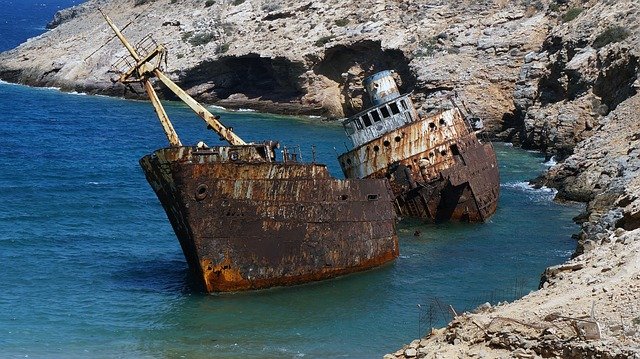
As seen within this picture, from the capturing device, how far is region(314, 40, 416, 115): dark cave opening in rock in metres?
52.7

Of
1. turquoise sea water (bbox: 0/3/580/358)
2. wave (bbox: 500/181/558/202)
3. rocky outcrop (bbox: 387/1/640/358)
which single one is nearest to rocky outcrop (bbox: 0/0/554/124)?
rocky outcrop (bbox: 387/1/640/358)

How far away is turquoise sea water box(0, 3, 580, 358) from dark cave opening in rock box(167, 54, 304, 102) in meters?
18.8

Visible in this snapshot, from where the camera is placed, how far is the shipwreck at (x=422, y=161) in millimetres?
29031

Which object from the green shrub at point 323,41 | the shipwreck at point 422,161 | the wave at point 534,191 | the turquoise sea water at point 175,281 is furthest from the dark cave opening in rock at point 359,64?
the shipwreck at point 422,161

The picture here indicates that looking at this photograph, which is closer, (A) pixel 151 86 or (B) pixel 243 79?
(A) pixel 151 86

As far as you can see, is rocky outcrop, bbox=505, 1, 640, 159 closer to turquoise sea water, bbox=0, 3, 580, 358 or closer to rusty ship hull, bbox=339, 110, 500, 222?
turquoise sea water, bbox=0, 3, 580, 358

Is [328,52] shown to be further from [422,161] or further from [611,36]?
[422,161]

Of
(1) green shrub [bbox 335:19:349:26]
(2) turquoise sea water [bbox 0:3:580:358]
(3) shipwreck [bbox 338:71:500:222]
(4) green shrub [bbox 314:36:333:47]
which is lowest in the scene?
(2) turquoise sea water [bbox 0:3:580:358]

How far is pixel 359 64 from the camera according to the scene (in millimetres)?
54531

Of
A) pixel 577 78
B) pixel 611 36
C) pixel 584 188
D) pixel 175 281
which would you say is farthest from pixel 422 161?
pixel 611 36

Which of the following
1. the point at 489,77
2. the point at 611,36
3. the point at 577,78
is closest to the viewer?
the point at 611,36

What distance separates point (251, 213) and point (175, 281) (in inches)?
106

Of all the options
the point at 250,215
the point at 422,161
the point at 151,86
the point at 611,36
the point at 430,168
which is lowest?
the point at 250,215

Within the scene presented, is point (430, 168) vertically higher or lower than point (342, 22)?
lower
